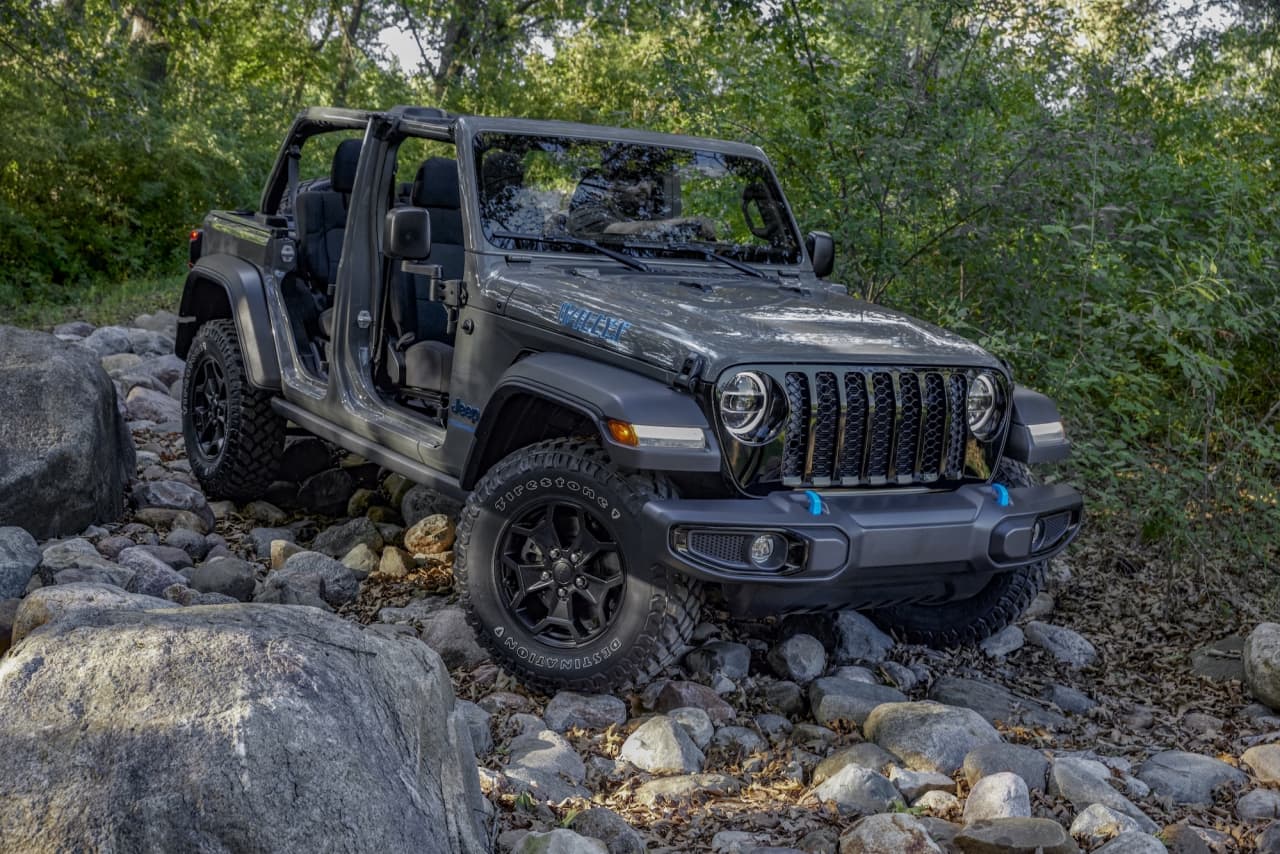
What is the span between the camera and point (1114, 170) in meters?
7.41

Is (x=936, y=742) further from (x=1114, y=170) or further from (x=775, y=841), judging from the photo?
(x=1114, y=170)

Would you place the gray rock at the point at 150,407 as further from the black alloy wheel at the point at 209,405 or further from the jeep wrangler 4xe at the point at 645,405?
the jeep wrangler 4xe at the point at 645,405

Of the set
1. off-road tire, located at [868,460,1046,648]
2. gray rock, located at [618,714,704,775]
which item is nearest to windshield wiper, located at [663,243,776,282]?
off-road tire, located at [868,460,1046,648]

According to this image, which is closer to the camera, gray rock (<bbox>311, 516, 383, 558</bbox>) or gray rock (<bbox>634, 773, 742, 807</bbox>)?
gray rock (<bbox>634, 773, 742, 807</bbox>)

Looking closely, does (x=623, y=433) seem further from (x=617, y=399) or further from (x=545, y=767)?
(x=545, y=767)

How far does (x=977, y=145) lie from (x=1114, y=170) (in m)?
0.91

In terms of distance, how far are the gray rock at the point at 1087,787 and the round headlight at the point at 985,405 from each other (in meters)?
1.30

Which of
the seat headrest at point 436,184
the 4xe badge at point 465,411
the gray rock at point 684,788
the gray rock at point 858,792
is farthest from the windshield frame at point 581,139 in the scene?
the gray rock at point 858,792

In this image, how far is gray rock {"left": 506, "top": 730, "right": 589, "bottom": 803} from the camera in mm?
3936

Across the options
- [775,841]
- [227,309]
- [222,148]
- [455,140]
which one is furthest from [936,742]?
[222,148]

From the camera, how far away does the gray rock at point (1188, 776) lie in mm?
4352

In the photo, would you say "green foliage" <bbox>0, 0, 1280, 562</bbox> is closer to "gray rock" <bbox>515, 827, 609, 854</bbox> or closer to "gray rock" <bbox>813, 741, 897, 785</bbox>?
"gray rock" <bbox>813, 741, 897, 785</bbox>

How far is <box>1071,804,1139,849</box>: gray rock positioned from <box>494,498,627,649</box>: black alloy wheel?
161 cm

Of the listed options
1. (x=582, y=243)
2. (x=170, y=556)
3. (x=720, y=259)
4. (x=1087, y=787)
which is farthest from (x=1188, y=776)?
(x=170, y=556)
